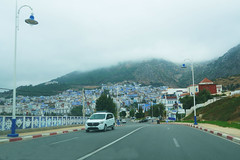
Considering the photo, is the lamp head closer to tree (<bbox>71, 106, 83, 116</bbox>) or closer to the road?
the road

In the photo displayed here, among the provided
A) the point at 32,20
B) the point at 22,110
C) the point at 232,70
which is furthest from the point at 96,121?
the point at 232,70

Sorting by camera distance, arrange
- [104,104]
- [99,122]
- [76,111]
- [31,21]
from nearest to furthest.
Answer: [31,21] < [99,122] < [76,111] < [104,104]

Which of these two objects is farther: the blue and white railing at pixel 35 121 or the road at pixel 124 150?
the blue and white railing at pixel 35 121

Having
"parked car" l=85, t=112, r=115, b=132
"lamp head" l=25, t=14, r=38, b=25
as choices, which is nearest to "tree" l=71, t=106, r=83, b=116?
"parked car" l=85, t=112, r=115, b=132

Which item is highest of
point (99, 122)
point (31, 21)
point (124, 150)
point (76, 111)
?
point (31, 21)

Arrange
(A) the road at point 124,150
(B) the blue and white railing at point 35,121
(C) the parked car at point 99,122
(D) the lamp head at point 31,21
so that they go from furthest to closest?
(C) the parked car at point 99,122, (B) the blue and white railing at point 35,121, (D) the lamp head at point 31,21, (A) the road at point 124,150

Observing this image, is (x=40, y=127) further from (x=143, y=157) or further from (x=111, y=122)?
(x=143, y=157)

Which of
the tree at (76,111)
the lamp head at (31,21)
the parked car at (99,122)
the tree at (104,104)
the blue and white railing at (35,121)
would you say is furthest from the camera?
the tree at (104,104)

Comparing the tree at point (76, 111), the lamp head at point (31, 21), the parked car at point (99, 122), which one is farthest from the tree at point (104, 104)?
the lamp head at point (31, 21)

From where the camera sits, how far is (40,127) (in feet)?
72.7

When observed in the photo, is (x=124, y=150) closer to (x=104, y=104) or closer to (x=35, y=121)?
(x=35, y=121)

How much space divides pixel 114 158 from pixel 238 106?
125 feet

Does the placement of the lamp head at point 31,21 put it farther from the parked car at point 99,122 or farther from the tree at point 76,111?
the tree at point 76,111

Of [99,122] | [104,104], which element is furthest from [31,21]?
[104,104]
